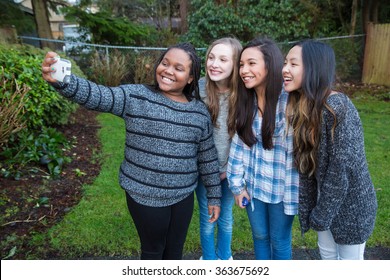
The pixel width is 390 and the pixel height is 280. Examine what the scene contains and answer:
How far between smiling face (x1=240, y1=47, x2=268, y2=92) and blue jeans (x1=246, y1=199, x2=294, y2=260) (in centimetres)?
73

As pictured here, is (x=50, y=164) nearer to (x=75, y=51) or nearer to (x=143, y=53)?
(x=143, y=53)

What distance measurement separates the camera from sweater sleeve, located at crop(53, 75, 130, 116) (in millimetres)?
1828

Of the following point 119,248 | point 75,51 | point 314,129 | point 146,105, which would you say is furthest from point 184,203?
point 75,51

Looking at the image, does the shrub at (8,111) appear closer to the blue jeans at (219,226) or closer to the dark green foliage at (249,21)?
the blue jeans at (219,226)

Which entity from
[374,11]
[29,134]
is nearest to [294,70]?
[29,134]

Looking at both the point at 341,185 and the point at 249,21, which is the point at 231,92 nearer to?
the point at 341,185

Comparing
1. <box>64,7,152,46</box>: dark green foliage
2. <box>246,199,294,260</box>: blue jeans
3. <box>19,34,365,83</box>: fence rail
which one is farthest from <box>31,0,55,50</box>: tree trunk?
<box>246,199,294,260</box>: blue jeans

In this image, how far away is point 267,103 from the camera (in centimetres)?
210

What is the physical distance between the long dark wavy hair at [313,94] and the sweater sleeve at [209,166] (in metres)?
0.53

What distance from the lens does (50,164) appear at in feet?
14.9

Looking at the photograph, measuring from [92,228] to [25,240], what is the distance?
0.57 metres

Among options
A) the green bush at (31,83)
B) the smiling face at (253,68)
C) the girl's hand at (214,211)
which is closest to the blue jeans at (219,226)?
the girl's hand at (214,211)

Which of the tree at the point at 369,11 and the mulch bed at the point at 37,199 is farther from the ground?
the tree at the point at 369,11

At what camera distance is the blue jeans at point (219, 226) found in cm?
259
